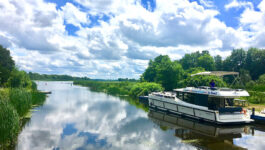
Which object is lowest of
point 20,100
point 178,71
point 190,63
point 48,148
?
point 48,148

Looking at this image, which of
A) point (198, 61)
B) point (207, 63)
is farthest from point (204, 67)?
point (198, 61)

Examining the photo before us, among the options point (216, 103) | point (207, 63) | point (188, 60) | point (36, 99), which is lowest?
point (36, 99)

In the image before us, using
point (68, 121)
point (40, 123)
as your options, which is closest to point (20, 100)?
point (40, 123)

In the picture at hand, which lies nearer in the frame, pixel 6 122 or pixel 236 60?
pixel 6 122

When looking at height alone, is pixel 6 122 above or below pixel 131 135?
above

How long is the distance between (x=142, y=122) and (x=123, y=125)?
2.73 m

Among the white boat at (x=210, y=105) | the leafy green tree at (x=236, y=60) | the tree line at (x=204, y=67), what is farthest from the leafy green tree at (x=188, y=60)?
the white boat at (x=210, y=105)

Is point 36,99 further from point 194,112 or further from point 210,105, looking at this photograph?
point 210,105

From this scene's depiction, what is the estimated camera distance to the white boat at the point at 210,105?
1947 cm

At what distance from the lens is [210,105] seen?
71.1ft

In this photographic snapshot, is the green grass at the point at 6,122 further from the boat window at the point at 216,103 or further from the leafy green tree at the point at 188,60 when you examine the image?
the leafy green tree at the point at 188,60

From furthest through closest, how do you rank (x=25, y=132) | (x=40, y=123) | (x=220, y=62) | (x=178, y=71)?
(x=220, y=62)
(x=178, y=71)
(x=40, y=123)
(x=25, y=132)

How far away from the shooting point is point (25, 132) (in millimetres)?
16922

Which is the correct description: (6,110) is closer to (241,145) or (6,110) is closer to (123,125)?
(123,125)
